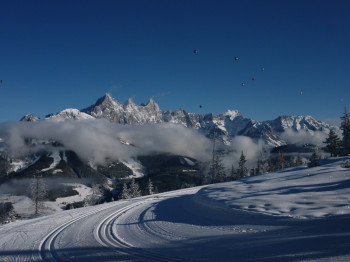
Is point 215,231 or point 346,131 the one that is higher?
point 346,131

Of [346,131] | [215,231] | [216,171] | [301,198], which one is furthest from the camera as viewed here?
[216,171]

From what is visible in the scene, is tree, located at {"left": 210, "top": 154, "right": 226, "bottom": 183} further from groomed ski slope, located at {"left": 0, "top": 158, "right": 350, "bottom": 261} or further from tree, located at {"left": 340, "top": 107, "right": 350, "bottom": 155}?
groomed ski slope, located at {"left": 0, "top": 158, "right": 350, "bottom": 261}

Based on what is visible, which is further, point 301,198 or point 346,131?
point 346,131

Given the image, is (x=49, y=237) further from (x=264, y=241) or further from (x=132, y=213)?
(x=264, y=241)

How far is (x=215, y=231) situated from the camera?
33.7ft

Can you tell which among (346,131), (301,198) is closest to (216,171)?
(346,131)

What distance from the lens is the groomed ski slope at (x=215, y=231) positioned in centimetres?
773

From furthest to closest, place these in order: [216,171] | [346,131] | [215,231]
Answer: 1. [216,171]
2. [346,131]
3. [215,231]

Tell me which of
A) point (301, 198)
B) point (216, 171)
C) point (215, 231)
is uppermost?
point (216, 171)

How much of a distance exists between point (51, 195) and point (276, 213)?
721ft

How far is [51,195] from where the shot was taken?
19800cm

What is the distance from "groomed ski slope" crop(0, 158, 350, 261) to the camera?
7.73 metres

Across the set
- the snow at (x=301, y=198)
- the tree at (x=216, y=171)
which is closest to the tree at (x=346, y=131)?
the tree at (x=216, y=171)

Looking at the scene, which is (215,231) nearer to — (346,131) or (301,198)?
(301,198)
